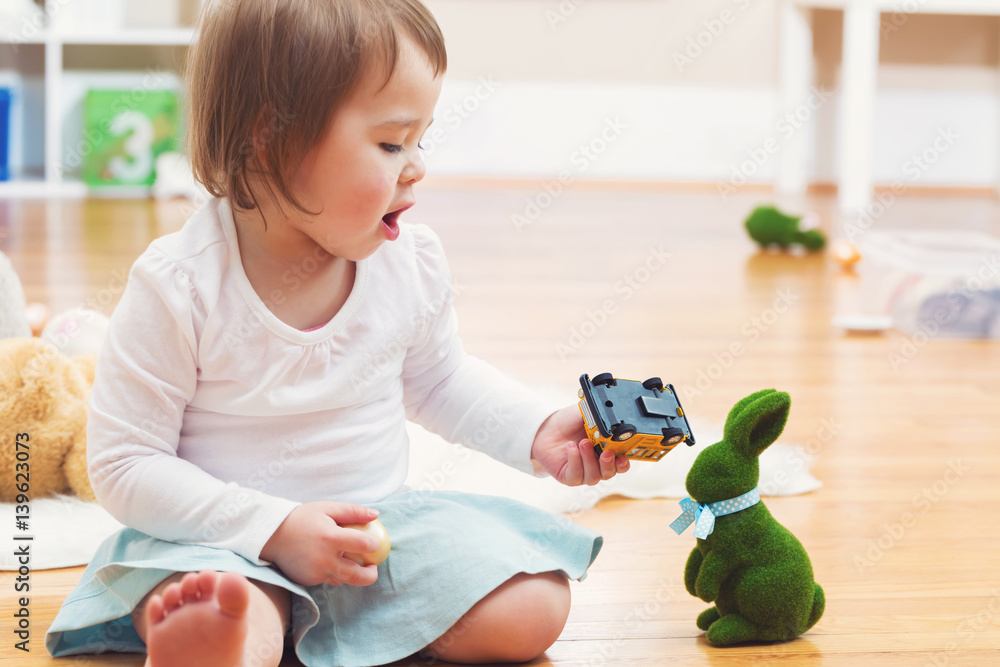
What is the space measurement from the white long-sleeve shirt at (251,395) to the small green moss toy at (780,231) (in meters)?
1.82

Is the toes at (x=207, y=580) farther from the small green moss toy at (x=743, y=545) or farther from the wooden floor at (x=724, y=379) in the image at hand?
the small green moss toy at (x=743, y=545)

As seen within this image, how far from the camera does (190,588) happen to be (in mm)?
547

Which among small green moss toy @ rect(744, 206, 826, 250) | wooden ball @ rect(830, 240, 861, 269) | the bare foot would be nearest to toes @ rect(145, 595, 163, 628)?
the bare foot

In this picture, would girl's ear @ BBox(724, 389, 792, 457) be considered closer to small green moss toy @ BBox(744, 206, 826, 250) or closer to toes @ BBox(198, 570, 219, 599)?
toes @ BBox(198, 570, 219, 599)

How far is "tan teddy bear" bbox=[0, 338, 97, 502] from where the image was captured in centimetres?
88

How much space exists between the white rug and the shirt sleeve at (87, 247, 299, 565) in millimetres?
245

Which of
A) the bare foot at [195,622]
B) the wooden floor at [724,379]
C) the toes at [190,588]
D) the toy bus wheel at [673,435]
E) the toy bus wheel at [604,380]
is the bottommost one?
the wooden floor at [724,379]

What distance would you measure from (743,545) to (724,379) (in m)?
0.72

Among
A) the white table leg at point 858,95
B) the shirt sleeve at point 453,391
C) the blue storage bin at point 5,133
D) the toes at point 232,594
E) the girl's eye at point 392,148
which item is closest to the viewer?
the toes at point 232,594

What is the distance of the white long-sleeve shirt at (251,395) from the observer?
0.63 m

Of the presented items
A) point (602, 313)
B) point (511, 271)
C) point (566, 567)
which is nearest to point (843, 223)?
point (511, 271)

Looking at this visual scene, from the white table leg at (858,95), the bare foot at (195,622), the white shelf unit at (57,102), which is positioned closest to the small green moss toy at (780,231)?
the white table leg at (858,95)

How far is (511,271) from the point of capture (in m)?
2.16

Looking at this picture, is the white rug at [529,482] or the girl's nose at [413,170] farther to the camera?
the white rug at [529,482]
